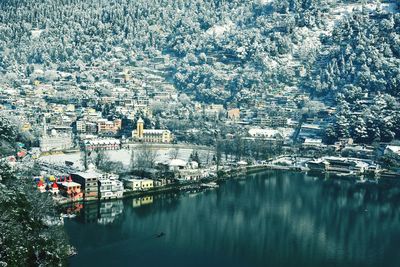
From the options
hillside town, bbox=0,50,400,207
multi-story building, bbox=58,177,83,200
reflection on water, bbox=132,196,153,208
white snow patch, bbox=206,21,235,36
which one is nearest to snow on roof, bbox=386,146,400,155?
hillside town, bbox=0,50,400,207

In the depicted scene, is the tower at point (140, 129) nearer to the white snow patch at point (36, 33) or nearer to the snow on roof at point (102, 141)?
the snow on roof at point (102, 141)

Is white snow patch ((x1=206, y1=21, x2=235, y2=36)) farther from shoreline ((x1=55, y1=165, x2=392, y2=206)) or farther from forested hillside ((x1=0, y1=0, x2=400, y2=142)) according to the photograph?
shoreline ((x1=55, y1=165, x2=392, y2=206))

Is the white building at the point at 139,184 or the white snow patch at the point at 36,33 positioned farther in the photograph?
the white snow patch at the point at 36,33

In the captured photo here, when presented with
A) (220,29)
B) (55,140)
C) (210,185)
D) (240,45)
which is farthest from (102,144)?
(220,29)

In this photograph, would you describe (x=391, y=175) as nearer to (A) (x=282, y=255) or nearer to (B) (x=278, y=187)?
(B) (x=278, y=187)

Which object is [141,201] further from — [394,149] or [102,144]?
[394,149]

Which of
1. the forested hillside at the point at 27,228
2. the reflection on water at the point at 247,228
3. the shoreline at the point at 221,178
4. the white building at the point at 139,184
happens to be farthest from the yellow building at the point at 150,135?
the forested hillside at the point at 27,228

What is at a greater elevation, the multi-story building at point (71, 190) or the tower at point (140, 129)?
the tower at point (140, 129)
